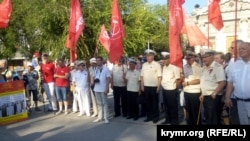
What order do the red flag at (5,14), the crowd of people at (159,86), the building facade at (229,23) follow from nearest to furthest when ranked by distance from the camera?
1. the crowd of people at (159,86)
2. the red flag at (5,14)
3. the building facade at (229,23)

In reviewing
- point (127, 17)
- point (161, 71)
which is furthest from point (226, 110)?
point (127, 17)

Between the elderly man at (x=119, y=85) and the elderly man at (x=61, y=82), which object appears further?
the elderly man at (x=61, y=82)

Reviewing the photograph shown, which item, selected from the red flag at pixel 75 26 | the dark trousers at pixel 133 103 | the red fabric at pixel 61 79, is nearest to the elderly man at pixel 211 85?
the dark trousers at pixel 133 103

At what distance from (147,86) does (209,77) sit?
2532 millimetres

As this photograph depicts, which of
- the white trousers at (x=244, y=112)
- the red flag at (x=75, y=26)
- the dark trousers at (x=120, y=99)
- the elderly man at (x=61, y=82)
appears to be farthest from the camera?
the elderly man at (x=61, y=82)

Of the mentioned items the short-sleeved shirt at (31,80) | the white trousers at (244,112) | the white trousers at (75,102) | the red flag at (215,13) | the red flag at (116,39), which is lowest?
the white trousers at (75,102)

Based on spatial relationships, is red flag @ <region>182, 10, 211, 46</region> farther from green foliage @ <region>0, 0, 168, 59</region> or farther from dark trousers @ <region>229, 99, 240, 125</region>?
dark trousers @ <region>229, 99, 240, 125</region>

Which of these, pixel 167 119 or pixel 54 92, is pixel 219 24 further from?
pixel 54 92

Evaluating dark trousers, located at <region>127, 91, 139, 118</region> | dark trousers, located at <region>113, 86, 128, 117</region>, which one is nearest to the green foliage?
dark trousers, located at <region>113, 86, 128, 117</region>

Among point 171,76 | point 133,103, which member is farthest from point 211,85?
point 133,103

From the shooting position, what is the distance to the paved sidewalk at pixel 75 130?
8477 millimetres

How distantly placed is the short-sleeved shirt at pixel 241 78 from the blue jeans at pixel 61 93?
686 centimetres

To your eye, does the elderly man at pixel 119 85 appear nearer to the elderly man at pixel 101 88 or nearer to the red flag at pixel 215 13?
the elderly man at pixel 101 88

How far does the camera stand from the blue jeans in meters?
11.9
